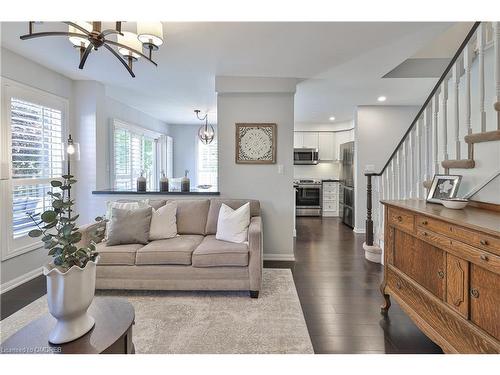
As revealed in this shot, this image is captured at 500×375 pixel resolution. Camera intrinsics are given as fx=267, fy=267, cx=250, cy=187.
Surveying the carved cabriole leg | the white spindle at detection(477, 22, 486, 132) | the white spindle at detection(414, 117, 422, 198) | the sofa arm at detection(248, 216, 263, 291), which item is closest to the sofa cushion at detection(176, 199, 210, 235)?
the sofa arm at detection(248, 216, 263, 291)

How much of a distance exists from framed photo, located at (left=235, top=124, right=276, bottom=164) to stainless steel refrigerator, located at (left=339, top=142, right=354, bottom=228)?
2795mm

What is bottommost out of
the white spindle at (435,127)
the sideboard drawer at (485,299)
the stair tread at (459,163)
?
the sideboard drawer at (485,299)

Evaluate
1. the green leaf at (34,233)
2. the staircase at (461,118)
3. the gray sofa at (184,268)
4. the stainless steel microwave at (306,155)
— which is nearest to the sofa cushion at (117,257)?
the gray sofa at (184,268)

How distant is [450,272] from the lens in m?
1.58

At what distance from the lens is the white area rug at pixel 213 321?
1911 mm

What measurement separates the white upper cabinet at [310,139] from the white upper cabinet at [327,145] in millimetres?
108

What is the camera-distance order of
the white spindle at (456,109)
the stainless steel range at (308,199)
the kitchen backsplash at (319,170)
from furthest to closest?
the kitchen backsplash at (319,170) → the stainless steel range at (308,199) → the white spindle at (456,109)

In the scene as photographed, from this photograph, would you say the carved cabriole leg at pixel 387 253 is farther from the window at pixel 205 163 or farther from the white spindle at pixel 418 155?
the window at pixel 205 163

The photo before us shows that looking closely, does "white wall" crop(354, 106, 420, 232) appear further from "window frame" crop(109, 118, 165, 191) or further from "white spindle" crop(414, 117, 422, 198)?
"window frame" crop(109, 118, 165, 191)

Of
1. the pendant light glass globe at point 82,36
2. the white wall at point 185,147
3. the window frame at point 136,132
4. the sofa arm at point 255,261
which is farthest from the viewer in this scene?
the white wall at point 185,147

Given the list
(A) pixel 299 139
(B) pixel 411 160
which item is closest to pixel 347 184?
(A) pixel 299 139
